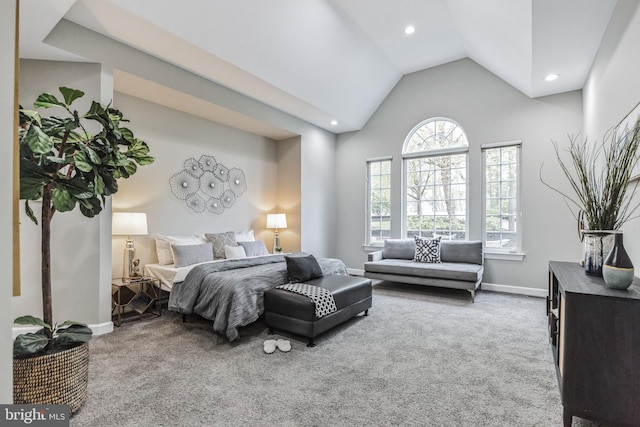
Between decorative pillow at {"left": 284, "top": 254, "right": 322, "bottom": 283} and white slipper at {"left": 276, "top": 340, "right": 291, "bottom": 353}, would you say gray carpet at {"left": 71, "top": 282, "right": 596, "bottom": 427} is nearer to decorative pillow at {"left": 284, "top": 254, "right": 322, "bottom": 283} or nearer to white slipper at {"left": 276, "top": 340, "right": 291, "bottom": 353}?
white slipper at {"left": 276, "top": 340, "right": 291, "bottom": 353}

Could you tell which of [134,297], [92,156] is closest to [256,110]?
[134,297]

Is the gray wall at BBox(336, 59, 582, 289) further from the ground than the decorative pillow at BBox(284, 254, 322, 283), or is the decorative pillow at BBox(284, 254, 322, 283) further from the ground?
the gray wall at BBox(336, 59, 582, 289)

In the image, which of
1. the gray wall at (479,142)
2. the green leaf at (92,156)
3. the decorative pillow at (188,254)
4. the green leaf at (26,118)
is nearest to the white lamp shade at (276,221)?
the gray wall at (479,142)

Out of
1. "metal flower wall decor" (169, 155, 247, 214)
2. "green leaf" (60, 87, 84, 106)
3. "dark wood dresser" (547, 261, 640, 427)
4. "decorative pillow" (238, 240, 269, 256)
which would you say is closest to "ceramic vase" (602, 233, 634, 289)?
"dark wood dresser" (547, 261, 640, 427)

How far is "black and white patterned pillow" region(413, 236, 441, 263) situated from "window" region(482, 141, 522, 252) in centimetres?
83

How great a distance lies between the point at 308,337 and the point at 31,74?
362 cm

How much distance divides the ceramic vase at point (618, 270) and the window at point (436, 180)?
3.69 meters

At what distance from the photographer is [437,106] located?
5684mm

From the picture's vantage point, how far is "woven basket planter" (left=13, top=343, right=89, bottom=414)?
173 centimetres

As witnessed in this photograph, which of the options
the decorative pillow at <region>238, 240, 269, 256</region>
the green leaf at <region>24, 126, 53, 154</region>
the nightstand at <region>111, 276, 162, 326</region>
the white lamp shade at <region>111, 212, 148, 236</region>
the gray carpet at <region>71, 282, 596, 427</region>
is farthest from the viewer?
the decorative pillow at <region>238, 240, 269, 256</region>

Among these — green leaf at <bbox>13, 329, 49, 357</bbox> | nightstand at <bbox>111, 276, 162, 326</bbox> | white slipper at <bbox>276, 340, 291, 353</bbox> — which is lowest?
white slipper at <bbox>276, 340, 291, 353</bbox>

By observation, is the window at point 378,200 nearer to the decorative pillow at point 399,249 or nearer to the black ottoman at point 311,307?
the decorative pillow at point 399,249

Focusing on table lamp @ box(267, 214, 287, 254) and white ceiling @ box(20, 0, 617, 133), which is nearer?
white ceiling @ box(20, 0, 617, 133)

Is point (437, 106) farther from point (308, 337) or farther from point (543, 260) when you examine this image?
point (308, 337)
